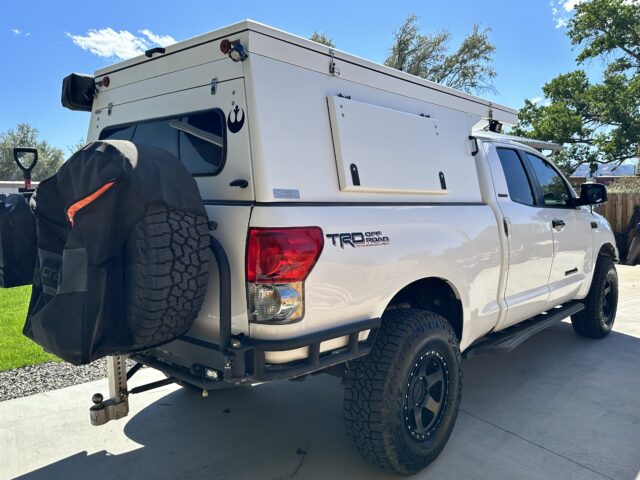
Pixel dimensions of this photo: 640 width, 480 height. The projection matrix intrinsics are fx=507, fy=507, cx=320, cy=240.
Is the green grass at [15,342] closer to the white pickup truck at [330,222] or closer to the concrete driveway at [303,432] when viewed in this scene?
the concrete driveway at [303,432]

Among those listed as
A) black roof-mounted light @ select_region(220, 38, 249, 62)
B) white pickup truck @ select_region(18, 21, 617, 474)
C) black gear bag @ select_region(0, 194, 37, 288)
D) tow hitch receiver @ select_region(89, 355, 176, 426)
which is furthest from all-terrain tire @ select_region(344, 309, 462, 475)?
black gear bag @ select_region(0, 194, 37, 288)

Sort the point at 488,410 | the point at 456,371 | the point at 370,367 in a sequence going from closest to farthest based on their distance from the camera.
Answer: the point at 370,367, the point at 456,371, the point at 488,410

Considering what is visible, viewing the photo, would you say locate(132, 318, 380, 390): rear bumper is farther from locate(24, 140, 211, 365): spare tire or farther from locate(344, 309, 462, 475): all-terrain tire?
locate(24, 140, 211, 365): spare tire

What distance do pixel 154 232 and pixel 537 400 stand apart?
3.39 m

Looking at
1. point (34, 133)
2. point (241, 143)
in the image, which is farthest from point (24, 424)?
point (34, 133)

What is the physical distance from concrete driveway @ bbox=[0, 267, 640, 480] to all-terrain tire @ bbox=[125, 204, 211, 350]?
4.28 ft

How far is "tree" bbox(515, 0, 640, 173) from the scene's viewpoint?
52.9ft

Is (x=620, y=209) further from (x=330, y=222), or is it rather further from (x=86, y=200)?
(x=86, y=200)

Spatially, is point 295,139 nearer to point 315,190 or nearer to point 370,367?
point 315,190

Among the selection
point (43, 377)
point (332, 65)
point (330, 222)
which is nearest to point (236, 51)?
point (332, 65)

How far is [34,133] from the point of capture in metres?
42.0

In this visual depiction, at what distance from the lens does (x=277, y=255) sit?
2.27m

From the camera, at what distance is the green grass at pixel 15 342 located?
490 cm

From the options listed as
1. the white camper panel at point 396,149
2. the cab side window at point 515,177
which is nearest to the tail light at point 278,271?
the white camper panel at point 396,149
